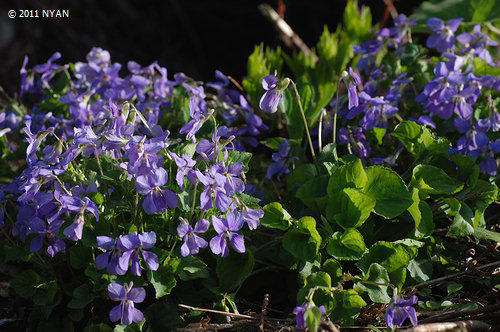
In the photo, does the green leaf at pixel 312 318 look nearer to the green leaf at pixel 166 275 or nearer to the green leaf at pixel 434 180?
the green leaf at pixel 166 275

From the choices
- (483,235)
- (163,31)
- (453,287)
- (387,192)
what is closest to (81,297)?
(387,192)

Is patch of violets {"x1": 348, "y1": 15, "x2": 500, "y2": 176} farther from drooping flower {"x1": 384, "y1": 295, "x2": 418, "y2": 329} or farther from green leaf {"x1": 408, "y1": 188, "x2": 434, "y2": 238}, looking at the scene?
drooping flower {"x1": 384, "y1": 295, "x2": 418, "y2": 329}

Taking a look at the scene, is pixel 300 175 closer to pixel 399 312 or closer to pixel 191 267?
pixel 191 267

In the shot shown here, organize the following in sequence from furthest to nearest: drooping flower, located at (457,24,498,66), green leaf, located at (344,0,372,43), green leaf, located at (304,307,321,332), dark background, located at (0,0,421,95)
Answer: dark background, located at (0,0,421,95) < green leaf, located at (344,0,372,43) < drooping flower, located at (457,24,498,66) < green leaf, located at (304,307,321,332)

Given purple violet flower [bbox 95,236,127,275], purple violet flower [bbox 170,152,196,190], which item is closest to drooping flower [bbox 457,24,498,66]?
purple violet flower [bbox 170,152,196,190]

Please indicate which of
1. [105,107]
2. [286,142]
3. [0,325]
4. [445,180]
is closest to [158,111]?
[105,107]

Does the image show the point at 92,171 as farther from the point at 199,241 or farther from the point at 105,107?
the point at 199,241

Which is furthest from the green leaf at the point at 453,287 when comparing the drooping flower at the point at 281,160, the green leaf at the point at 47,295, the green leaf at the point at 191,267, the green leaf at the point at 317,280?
the green leaf at the point at 47,295
